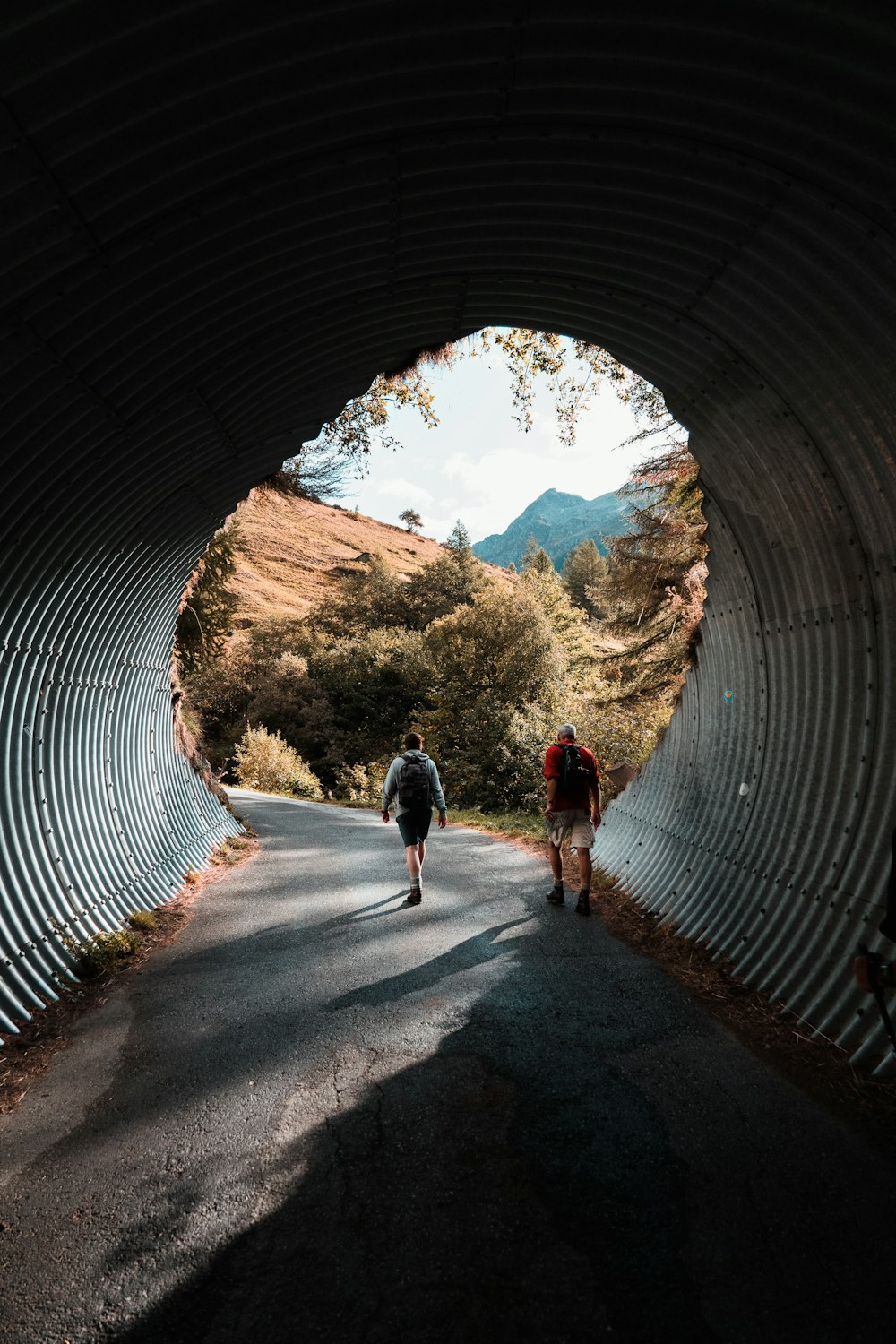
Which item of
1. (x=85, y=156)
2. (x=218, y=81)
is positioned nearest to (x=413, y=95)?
(x=218, y=81)

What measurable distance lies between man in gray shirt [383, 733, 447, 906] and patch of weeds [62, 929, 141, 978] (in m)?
2.86

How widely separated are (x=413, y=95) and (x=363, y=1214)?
5.05 metres

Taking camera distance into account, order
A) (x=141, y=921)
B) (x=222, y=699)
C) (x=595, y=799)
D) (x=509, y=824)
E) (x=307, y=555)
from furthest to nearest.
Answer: (x=307, y=555) → (x=222, y=699) → (x=509, y=824) → (x=595, y=799) → (x=141, y=921)

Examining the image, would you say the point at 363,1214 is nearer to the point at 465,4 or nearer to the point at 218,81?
the point at 218,81

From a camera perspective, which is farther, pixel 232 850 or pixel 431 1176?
pixel 232 850

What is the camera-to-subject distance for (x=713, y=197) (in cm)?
435

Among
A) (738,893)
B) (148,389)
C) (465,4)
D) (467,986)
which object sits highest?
(465,4)

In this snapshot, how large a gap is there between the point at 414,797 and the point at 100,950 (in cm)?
340

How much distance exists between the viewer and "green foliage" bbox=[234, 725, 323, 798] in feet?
101

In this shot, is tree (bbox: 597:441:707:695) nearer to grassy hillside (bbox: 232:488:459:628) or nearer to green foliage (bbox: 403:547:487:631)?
green foliage (bbox: 403:547:487:631)

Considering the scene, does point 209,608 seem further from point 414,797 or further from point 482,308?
point 482,308

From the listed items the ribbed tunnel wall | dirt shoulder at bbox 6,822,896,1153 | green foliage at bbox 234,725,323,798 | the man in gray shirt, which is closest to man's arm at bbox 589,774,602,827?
the ribbed tunnel wall

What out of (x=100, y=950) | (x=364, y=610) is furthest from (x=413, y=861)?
(x=364, y=610)

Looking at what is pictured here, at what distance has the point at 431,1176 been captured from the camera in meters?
3.37
